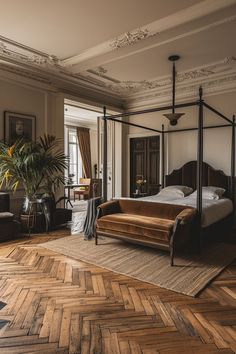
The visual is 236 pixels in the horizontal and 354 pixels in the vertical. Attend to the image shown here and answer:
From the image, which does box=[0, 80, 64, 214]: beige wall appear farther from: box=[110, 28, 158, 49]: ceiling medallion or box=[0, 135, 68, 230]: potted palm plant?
box=[110, 28, 158, 49]: ceiling medallion

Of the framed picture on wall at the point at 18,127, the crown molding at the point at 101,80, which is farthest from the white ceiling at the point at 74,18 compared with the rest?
the framed picture on wall at the point at 18,127

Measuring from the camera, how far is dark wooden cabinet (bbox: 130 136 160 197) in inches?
246

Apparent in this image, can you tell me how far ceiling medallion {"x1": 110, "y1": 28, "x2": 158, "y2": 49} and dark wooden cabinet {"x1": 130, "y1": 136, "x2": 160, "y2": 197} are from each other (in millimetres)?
2684

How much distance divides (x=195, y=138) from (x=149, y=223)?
296 centimetres

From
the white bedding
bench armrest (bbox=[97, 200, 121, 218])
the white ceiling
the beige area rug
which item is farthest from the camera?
bench armrest (bbox=[97, 200, 121, 218])

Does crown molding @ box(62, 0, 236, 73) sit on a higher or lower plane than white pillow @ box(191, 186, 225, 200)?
higher

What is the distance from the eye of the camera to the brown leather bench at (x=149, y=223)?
3127mm

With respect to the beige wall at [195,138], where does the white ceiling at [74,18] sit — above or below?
above

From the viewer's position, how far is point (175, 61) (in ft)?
14.9

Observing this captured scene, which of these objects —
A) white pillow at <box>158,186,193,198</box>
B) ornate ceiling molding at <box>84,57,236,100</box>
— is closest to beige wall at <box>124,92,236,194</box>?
ornate ceiling molding at <box>84,57,236,100</box>

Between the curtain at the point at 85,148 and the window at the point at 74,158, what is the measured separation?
6.2 inches

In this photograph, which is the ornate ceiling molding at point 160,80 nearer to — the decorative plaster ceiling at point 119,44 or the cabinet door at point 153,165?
the decorative plaster ceiling at point 119,44

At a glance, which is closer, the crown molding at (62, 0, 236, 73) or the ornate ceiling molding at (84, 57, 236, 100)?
the crown molding at (62, 0, 236, 73)

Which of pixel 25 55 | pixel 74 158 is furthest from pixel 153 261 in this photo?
pixel 74 158
